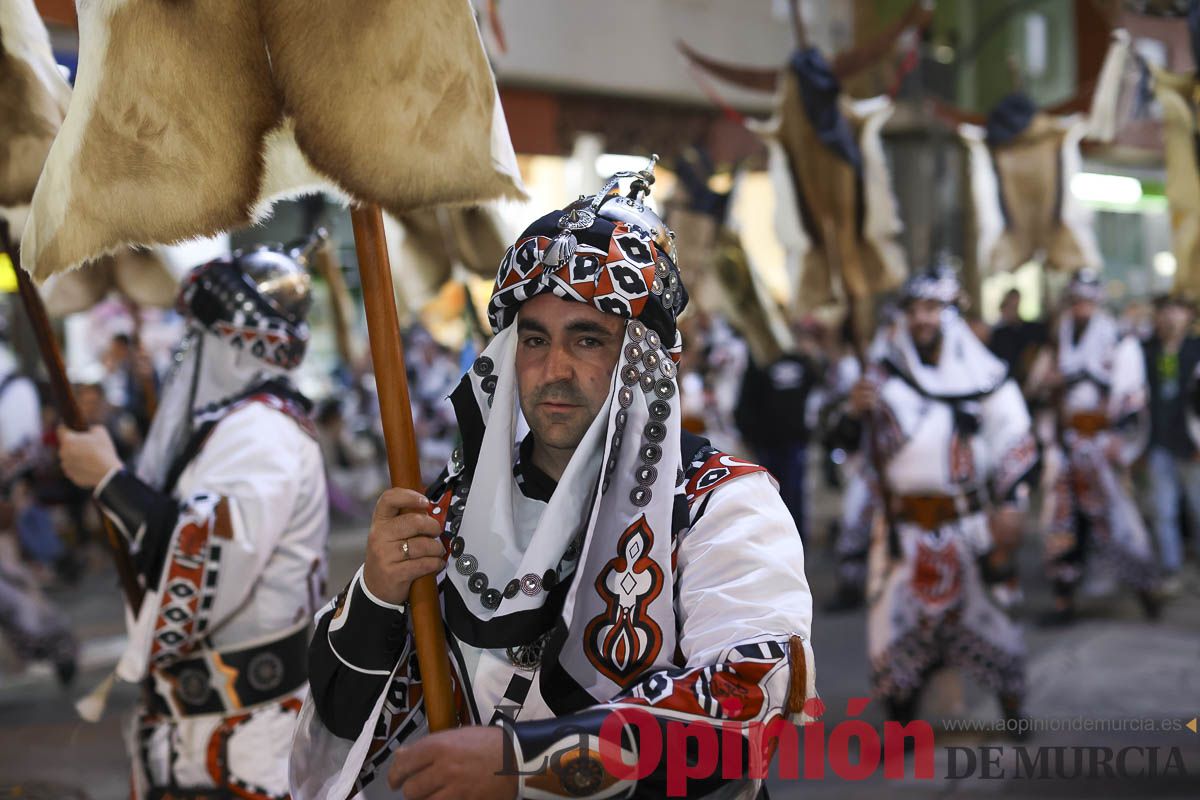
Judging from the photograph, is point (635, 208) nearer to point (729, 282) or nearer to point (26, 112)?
point (26, 112)

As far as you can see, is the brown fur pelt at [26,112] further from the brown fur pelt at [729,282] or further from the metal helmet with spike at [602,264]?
the brown fur pelt at [729,282]

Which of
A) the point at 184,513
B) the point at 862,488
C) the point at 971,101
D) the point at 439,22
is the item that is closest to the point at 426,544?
the point at 439,22

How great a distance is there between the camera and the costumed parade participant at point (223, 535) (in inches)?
128

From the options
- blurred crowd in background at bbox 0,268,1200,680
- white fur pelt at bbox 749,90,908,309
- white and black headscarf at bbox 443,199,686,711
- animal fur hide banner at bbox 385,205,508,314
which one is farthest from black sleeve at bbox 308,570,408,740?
white fur pelt at bbox 749,90,908,309

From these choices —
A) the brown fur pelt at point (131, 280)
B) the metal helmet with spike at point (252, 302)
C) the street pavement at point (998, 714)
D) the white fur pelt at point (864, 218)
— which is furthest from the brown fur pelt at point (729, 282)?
the metal helmet with spike at point (252, 302)

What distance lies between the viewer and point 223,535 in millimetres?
3266

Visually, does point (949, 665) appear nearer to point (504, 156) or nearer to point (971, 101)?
point (504, 156)

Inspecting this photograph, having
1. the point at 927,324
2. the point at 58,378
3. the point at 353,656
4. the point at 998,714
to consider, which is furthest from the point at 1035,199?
the point at 353,656

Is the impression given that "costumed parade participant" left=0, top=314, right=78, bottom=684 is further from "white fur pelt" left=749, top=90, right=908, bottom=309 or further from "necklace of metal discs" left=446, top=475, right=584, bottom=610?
"necklace of metal discs" left=446, top=475, right=584, bottom=610

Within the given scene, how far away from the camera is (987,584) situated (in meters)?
5.92

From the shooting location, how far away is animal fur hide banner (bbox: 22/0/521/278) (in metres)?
1.89

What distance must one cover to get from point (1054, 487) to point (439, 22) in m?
8.38

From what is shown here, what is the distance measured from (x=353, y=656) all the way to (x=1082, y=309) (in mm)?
8578

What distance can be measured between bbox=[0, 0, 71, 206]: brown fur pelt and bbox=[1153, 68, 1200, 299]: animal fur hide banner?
4520 millimetres
